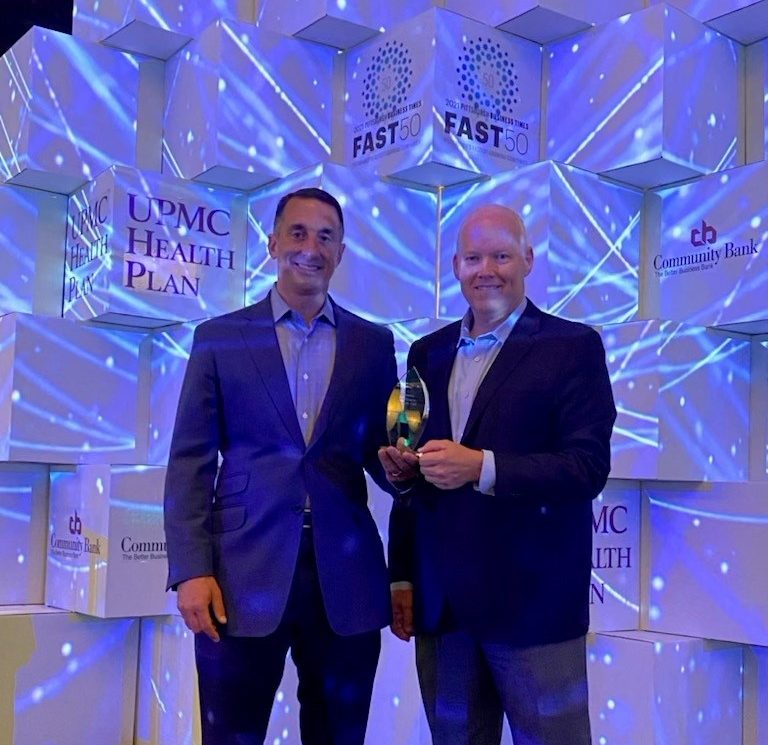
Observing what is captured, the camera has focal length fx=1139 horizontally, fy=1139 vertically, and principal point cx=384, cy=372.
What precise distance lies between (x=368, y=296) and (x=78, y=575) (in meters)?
1.15

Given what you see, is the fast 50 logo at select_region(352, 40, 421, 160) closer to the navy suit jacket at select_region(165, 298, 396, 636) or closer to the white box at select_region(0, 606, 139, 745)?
the navy suit jacket at select_region(165, 298, 396, 636)

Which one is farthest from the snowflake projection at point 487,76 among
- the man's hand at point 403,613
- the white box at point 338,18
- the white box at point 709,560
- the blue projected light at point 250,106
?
the man's hand at point 403,613

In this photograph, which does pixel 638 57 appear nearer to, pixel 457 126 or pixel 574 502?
pixel 457 126

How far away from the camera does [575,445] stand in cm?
183

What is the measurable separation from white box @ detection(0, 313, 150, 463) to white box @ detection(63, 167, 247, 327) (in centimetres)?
11

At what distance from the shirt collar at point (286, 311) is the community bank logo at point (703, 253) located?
4.42 ft

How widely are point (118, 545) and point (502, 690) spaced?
1.58m

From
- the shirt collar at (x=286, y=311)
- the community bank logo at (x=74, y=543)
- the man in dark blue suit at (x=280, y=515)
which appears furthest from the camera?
the community bank logo at (x=74, y=543)

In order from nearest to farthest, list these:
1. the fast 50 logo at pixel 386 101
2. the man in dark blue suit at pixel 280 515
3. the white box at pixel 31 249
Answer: the man in dark blue suit at pixel 280 515 → the fast 50 logo at pixel 386 101 → the white box at pixel 31 249

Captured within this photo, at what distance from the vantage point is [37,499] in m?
3.46

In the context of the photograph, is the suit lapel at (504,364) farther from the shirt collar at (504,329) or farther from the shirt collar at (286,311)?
the shirt collar at (286,311)

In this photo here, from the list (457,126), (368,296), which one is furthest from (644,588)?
(457,126)

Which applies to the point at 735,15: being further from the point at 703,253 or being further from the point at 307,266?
the point at 307,266

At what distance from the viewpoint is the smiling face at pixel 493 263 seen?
188 centimetres
